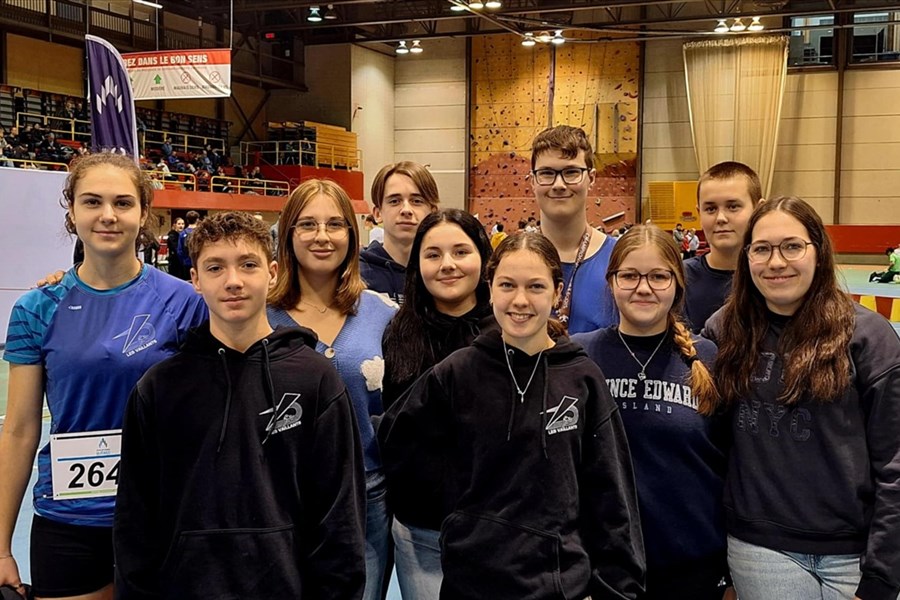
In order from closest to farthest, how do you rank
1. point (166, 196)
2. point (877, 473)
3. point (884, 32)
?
point (877, 473), point (166, 196), point (884, 32)

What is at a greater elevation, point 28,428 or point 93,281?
point 93,281

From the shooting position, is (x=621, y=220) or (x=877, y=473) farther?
(x=621, y=220)

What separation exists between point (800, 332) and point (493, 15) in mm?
19310

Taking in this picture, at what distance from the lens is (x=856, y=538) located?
84.0 inches

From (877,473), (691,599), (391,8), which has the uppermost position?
(391,8)

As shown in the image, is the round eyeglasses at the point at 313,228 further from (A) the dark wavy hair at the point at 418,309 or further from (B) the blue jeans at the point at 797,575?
(B) the blue jeans at the point at 797,575

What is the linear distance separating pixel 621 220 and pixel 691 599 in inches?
855

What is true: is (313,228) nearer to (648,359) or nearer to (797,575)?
(648,359)

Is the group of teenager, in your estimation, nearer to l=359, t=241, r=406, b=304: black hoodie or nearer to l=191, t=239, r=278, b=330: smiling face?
l=191, t=239, r=278, b=330: smiling face

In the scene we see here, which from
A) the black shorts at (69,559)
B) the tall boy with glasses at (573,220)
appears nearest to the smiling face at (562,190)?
the tall boy with glasses at (573,220)

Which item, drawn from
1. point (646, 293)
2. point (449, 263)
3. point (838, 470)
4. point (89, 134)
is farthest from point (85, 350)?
point (89, 134)

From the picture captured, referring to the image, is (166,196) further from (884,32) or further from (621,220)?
(884,32)

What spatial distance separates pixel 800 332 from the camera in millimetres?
2262

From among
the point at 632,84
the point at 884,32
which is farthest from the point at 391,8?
the point at 884,32
